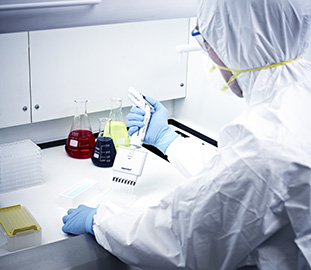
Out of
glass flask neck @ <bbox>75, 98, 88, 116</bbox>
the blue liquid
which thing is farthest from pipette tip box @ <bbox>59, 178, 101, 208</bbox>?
glass flask neck @ <bbox>75, 98, 88, 116</bbox>

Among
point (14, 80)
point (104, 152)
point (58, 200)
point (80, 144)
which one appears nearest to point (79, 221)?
point (58, 200)

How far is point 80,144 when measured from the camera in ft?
6.60

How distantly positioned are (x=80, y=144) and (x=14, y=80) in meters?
0.37

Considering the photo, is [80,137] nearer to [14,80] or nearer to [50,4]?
[14,80]

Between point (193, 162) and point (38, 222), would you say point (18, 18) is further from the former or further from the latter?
point (193, 162)

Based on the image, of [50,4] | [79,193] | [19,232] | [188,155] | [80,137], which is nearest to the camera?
[50,4]

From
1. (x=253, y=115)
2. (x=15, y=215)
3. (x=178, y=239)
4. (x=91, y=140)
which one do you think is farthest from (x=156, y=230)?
(x=91, y=140)

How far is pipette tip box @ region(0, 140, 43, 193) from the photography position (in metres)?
1.74

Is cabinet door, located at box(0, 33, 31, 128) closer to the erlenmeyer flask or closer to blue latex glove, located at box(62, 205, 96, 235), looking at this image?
the erlenmeyer flask

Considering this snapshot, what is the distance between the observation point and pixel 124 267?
1291 millimetres

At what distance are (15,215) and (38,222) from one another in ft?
0.32

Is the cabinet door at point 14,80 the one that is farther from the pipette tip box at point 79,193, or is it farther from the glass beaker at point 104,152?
the pipette tip box at point 79,193

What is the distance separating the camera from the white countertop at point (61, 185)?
158 cm

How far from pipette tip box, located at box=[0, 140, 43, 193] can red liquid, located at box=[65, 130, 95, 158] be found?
0.23 meters
